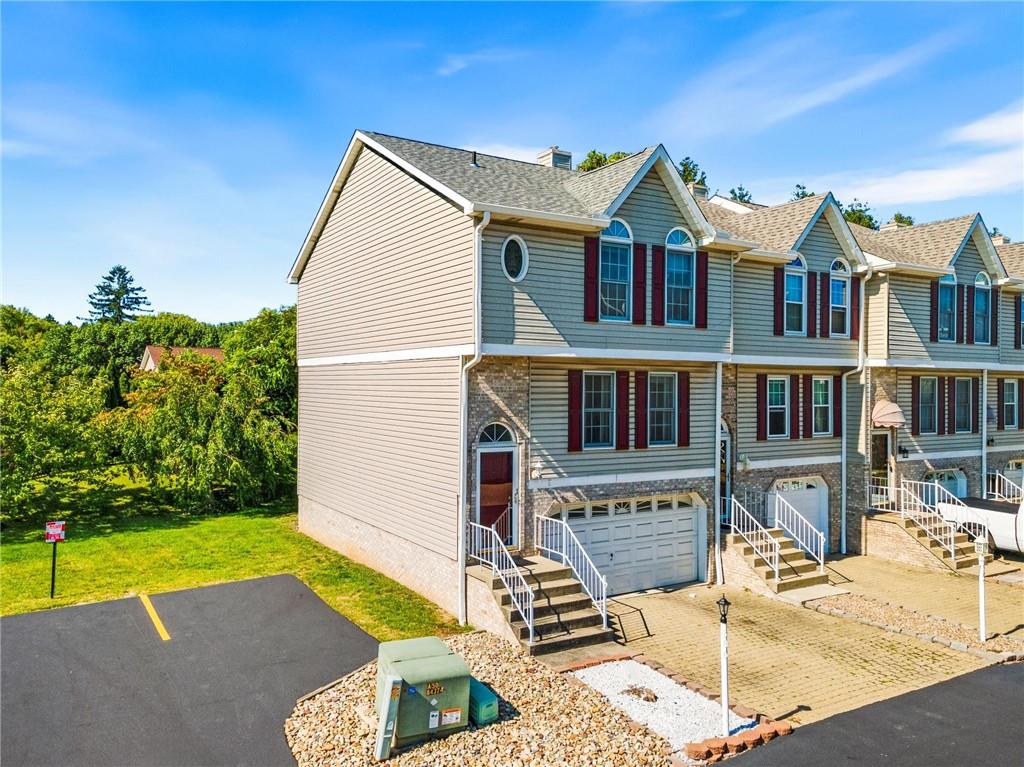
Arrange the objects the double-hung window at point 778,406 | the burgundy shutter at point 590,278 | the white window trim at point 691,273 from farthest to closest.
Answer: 1. the double-hung window at point 778,406
2. the white window trim at point 691,273
3. the burgundy shutter at point 590,278

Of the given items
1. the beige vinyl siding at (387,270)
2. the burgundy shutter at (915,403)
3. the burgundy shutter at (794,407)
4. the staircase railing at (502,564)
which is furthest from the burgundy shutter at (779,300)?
the staircase railing at (502,564)

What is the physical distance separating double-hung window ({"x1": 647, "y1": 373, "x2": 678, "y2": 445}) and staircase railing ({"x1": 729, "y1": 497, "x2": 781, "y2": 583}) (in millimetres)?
2627

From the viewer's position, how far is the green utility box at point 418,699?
28.2 ft

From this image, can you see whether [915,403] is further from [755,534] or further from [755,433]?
[755,534]

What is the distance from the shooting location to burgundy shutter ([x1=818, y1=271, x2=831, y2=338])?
19.8m

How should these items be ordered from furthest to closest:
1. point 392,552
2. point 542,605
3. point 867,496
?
1. point 867,496
2. point 392,552
3. point 542,605

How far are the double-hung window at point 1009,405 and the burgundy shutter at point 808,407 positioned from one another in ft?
33.4

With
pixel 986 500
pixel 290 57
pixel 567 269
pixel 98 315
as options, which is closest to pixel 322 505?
pixel 567 269

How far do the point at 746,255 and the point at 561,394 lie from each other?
6.47m

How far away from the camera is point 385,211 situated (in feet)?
55.9

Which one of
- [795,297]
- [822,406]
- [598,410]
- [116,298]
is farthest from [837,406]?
[116,298]

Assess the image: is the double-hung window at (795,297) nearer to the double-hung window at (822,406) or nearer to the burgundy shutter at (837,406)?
the double-hung window at (822,406)

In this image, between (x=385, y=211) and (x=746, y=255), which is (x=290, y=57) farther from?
(x=746, y=255)

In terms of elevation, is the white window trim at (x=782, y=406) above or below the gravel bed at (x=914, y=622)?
above
